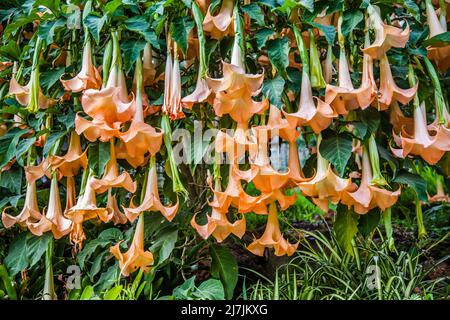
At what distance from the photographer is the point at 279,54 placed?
1485 millimetres

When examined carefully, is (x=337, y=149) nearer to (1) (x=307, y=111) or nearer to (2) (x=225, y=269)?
(1) (x=307, y=111)

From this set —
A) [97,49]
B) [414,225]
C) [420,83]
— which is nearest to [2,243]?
[97,49]

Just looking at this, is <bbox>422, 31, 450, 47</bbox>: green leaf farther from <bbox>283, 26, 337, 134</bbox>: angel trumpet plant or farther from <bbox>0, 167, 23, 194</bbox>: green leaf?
<bbox>0, 167, 23, 194</bbox>: green leaf

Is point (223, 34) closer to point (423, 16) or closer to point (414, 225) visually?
point (423, 16)

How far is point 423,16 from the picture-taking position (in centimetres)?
A: 181

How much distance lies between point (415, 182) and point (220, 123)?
0.62 metres

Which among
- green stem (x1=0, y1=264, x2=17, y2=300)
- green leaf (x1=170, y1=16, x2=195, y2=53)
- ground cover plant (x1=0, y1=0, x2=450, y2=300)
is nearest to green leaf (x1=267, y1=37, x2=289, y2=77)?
ground cover plant (x1=0, y1=0, x2=450, y2=300)

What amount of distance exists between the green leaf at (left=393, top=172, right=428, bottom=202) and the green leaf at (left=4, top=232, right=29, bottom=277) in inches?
49.5

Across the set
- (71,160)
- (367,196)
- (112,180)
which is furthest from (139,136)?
(367,196)

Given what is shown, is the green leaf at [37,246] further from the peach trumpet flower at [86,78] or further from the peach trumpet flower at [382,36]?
the peach trumpet flower at [382,36]

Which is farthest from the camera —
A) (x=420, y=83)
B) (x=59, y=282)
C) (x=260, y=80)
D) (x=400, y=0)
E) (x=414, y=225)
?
(x=414, y=225)

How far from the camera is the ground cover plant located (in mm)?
1474
